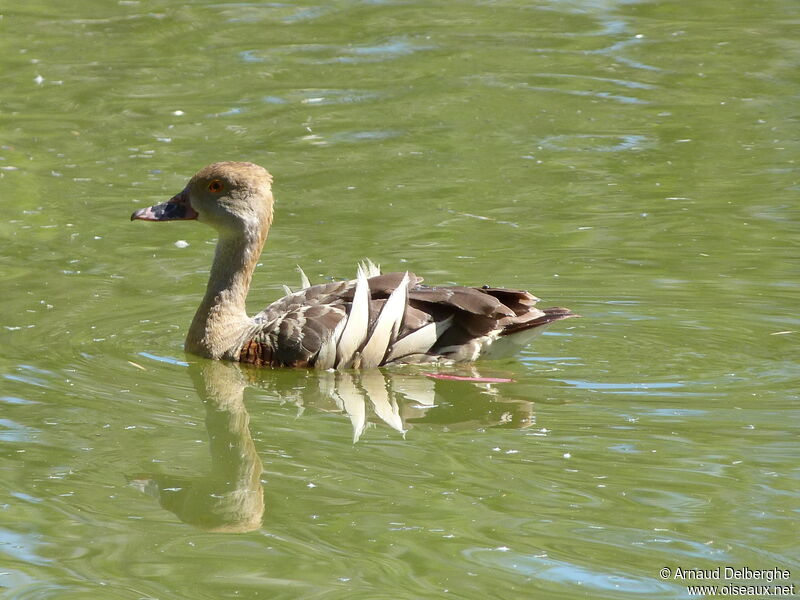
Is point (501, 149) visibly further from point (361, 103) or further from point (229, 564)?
point (229, 564)

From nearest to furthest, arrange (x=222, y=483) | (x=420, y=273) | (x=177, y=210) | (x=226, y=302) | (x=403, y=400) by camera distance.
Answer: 1. (x=222, y=483)
2. (x=403, y=400)
3. (x=226, y=302)
4. (x=177, y=210)
5. (x=420, y=273)

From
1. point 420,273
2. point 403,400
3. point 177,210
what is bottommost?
point 403,400

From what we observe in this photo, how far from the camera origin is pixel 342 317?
8789 millimetres

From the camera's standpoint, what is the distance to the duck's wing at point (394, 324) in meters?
8.65

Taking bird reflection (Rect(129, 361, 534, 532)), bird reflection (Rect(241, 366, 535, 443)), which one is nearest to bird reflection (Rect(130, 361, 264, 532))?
bird reflection (Rect(129, 361, 534, 532))

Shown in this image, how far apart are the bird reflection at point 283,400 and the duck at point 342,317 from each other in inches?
5.3

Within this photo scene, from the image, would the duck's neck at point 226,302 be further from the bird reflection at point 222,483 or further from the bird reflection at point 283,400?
the bird reflection at point 222,483

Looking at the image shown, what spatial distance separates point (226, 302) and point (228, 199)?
0.69m

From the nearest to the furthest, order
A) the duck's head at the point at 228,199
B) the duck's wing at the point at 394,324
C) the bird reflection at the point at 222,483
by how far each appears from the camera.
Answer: the bird reflection at the point at 222,483 → the duck's wing at the point at 394,324 → the duck's head at the point at 228,199

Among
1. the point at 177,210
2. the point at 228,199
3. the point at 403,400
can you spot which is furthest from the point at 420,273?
the point at 403,400

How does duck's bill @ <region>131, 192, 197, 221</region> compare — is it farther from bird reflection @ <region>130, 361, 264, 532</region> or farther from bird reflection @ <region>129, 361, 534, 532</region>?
bird reflection @ <region>130, 361, 264, 532</region>

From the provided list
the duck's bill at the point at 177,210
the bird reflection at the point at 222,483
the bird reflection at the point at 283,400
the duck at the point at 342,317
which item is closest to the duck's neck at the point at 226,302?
the duck at the point at 342,317

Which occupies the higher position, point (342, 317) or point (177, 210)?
point (177, 210)

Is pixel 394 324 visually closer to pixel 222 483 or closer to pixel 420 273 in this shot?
pixel 420 273
